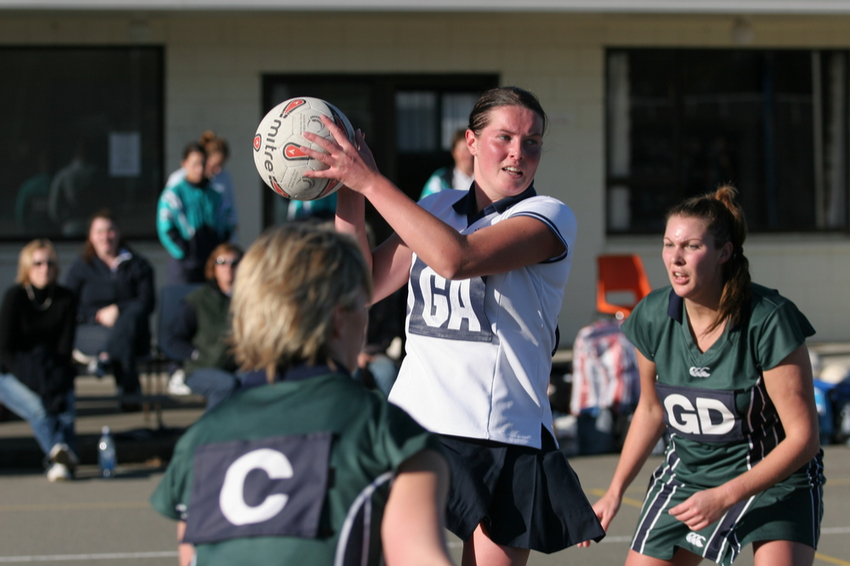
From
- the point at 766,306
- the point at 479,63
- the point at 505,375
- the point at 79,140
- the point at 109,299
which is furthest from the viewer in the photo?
the point at 479,63

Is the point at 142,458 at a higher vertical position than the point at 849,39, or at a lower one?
lower

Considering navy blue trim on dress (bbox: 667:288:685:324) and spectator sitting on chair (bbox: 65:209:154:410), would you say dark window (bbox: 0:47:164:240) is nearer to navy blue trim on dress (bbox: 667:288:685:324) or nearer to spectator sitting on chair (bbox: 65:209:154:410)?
spectator sitting on chair (bbox: 65:209:154:410)

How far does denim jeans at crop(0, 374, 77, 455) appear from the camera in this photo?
778cm

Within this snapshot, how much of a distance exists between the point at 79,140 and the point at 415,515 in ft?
35.9

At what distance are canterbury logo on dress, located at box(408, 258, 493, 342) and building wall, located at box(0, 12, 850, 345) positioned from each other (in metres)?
8.45

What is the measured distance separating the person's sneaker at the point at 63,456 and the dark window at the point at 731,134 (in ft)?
23.3

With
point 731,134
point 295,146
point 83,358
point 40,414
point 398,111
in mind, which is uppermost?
point 398,111

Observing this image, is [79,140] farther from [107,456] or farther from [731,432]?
[731,432]

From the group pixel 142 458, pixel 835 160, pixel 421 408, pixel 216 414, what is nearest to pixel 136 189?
pixel 142 458

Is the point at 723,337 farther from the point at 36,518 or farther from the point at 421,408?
the point at 36,518

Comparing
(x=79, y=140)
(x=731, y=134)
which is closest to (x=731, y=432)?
(x=79, y=140)

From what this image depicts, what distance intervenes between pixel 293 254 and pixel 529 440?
133cm

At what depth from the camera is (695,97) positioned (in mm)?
12680

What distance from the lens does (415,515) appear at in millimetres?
1851
